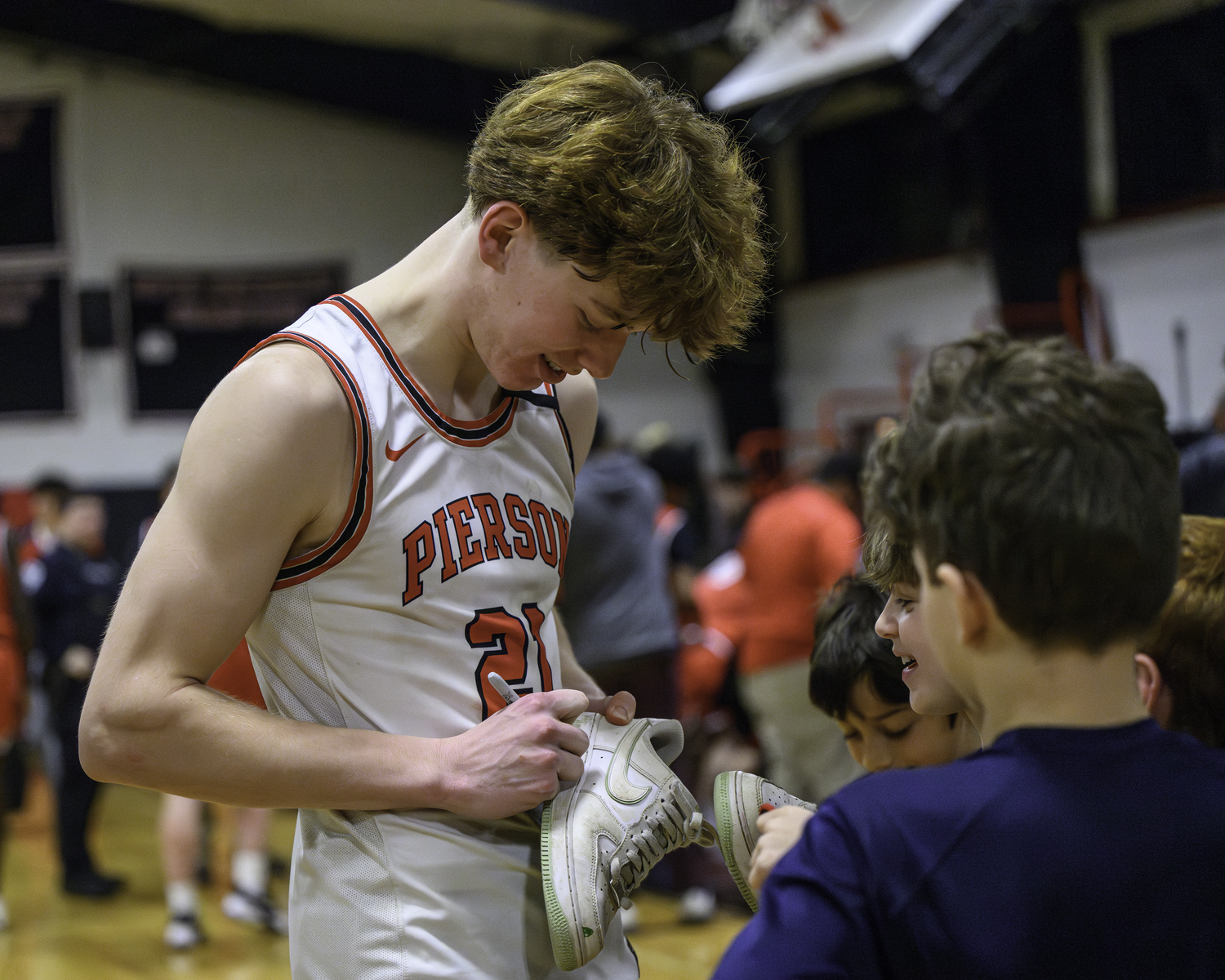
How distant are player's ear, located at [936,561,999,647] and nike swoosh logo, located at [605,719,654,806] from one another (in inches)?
21.6

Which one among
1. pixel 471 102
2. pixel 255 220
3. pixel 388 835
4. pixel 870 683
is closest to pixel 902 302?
pixel 471 102

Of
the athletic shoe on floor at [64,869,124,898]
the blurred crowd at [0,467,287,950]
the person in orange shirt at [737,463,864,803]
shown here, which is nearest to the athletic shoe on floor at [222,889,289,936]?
the blurred crowd at [0,467,287,950]

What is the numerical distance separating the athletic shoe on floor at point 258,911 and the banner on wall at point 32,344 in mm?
5560

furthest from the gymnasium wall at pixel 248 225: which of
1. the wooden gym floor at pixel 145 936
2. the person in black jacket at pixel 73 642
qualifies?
the wooden gym floor at pixel 145 936

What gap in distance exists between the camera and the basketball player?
47.5 inches

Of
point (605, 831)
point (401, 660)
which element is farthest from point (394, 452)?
point (605, 831)

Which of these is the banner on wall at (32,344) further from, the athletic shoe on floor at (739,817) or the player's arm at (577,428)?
the athletic shoe on floor at (739,817)

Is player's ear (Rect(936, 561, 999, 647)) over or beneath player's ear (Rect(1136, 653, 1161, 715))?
over

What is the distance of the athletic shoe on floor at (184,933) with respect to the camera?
418 cm

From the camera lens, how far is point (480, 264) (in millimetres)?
1378

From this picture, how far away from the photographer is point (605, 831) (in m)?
1.31

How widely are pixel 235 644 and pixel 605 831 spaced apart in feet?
1.47

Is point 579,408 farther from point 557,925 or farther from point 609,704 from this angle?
point 557,925

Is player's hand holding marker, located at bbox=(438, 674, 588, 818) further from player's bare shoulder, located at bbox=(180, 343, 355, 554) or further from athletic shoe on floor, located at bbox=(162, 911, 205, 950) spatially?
athletic shoe on floor, located at bbox=(162, 911, 205, 950)
